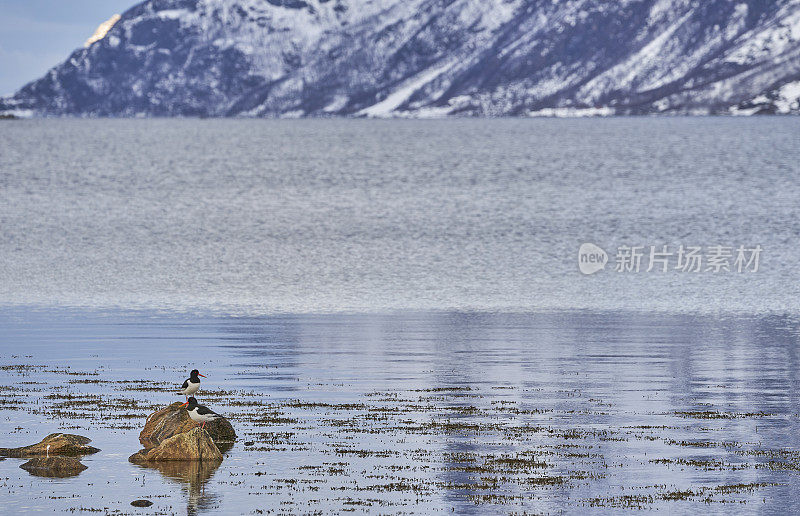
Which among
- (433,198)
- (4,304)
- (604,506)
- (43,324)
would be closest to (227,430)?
(604,506)

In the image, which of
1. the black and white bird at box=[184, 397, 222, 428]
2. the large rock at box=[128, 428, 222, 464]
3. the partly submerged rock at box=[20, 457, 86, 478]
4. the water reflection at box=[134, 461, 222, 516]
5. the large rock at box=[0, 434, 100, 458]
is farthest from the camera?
the black and white bird at box=[184, 397, 222, 428]

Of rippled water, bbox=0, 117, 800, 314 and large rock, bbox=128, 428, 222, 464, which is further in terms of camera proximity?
rippled water, bbox=0, 117, 800, 314

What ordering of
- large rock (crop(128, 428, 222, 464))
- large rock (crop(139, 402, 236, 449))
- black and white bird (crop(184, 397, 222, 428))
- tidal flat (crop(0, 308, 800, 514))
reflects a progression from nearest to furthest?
tidal flat (crop(0, 308, 800, 514)) < large rock (crop(128, 428, 222, 464)) < black and white bird (crop(184, 397, 222, 428)) < large rock (crop(139, 402, 236, 449))

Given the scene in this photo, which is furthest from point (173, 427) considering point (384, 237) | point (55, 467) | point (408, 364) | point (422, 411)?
point (384, 237)

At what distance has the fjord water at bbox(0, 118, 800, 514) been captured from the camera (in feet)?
94.7

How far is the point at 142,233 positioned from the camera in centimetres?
10744

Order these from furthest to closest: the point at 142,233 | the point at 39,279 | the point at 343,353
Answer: the point at 142,233
the point at 39,279
the point at 343,353

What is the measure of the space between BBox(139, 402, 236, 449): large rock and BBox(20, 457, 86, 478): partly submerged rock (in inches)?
87.2

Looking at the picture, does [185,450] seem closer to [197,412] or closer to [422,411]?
[197,412]

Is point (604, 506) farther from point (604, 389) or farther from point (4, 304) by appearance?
point (4, 304)

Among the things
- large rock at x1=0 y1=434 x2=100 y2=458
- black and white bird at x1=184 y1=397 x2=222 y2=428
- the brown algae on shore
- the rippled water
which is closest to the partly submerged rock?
large rock at x1=0 y1=434 x2=100 y2=458

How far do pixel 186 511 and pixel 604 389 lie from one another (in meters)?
17.5

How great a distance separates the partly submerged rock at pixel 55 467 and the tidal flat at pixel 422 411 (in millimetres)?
327

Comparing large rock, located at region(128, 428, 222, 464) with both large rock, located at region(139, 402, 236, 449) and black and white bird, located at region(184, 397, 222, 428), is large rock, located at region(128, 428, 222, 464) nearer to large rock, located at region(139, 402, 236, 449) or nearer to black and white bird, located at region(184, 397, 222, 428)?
large rock, located at region(139, 402, 236, 449)
